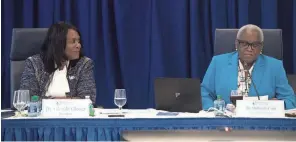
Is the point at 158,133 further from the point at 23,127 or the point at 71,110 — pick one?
the point at 23,127

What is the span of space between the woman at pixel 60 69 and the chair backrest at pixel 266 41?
95cm

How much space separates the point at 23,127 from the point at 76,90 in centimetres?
103

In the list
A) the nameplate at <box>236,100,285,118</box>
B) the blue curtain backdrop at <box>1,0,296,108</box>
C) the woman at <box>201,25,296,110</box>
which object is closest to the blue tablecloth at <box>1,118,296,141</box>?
the nameplate at <box>236,100,285,118</box>

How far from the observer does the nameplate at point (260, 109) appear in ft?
6.94

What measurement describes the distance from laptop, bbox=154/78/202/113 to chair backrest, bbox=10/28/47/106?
1203mm

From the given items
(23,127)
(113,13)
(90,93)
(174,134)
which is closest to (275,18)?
(113,13)

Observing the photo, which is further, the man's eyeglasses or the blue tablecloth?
the man's eyeglasses

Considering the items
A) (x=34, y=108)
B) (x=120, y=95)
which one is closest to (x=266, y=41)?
(x=120, y=95)

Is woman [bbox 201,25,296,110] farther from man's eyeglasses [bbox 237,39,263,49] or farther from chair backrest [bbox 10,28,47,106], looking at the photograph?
chair backrest [bbox 10,28,47,106]

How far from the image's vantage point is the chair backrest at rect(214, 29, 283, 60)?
3.03 metres

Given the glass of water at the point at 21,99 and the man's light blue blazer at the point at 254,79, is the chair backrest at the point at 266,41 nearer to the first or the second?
the man's light blue blazer at the point at 254,79

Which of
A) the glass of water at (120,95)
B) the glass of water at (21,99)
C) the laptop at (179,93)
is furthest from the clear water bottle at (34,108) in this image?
the laptop at (179,93)

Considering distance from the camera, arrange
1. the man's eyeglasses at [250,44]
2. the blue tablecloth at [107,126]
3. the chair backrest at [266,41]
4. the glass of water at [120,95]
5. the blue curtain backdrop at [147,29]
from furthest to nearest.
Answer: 1. the blue curtain backdrop at [147,29]
2. the chair backrest at [266,41]
3. the man's eyeglasses at [250,44]
4. the glass of water at [120,95]
5. the blue tablecloth at [107,126]

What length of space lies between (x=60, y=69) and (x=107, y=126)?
3.92 feet
